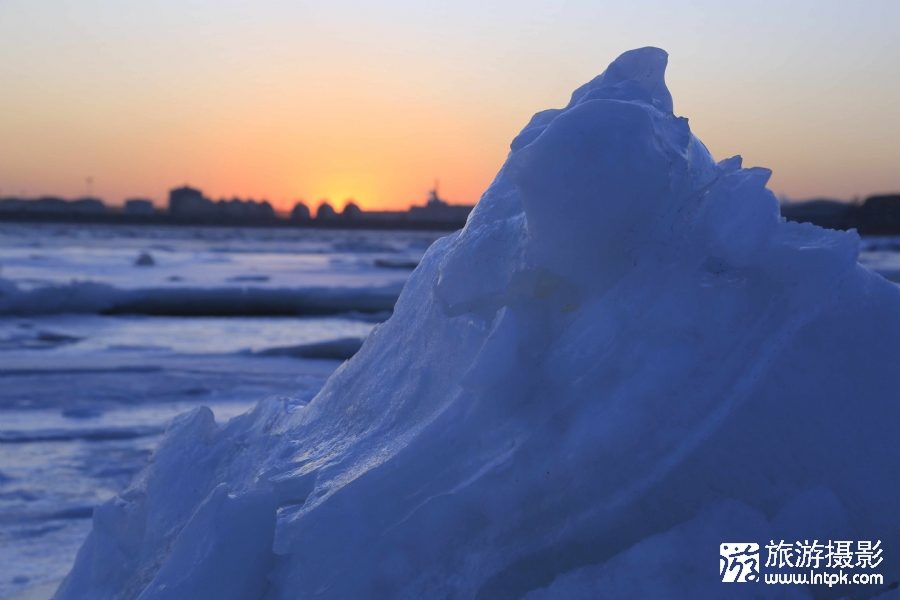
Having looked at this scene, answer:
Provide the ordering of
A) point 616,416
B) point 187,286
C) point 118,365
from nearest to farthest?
point 616,416
point 118,365
point 187,286

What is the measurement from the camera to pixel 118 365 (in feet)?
19.2

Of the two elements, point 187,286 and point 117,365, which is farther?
point 187,286

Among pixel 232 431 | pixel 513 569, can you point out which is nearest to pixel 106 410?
pixel 232 431

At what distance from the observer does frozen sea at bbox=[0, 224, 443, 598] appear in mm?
2961

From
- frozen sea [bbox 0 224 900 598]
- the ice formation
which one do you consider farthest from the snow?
the ice formation

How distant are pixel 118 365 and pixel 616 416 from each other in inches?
217

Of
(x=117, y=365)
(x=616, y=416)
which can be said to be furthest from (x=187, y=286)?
(x=616, y=416)

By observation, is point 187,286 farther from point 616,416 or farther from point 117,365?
point 616,416

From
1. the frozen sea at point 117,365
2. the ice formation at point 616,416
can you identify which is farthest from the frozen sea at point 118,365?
the ice formation at point 616,416

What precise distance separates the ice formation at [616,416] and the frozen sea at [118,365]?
4.57ft

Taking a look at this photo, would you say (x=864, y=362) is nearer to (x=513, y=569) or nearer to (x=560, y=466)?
(x=560, y=466)

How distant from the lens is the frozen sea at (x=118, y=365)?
296cm

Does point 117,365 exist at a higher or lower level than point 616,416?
lower

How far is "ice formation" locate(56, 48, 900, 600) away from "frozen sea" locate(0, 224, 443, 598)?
139cm
